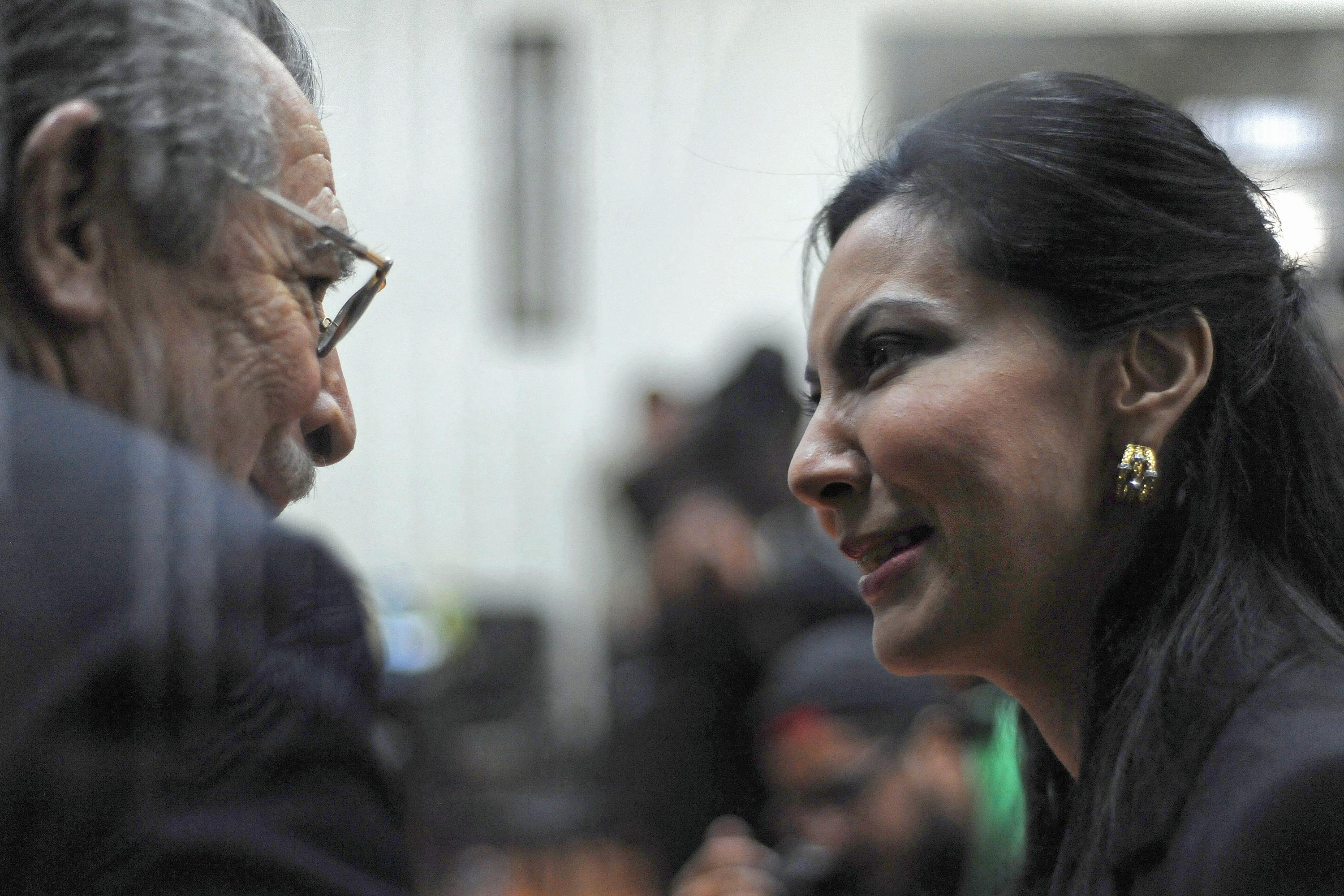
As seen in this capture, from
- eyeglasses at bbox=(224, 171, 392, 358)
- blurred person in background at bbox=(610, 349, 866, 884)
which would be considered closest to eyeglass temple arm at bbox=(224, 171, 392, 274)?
eyeglasses at bbox=(224, 171, 392, 358)

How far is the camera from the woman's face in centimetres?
121

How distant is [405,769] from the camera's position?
1187 millimetres

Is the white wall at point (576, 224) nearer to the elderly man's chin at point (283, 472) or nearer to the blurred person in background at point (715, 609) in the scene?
the elderly man's chin at point (283, 472)

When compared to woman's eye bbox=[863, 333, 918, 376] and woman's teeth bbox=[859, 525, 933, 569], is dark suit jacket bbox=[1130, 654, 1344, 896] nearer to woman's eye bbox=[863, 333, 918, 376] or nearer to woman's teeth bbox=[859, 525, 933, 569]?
woman's teeth bbox=[859, 525, 933, 569]

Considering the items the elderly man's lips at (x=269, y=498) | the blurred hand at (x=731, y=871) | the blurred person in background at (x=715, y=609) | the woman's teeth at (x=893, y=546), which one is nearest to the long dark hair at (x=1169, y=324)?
the woman's teeth at (x=893, y=546)

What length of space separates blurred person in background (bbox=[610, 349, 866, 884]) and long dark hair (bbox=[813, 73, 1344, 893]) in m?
1.10

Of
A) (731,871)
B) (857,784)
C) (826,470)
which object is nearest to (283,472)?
(826,470)

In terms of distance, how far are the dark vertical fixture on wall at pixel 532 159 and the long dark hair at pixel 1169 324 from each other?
1.42 meters

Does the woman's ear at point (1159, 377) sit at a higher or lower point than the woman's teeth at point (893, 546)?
higher

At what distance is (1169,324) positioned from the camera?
1233 millimetres

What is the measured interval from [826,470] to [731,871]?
1.06 meters

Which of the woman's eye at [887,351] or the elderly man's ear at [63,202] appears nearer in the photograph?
the elderly man's ear at [63,202]

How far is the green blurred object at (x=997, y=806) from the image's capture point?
1544mm

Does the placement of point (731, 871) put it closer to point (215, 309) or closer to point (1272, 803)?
point (1272, 803)
